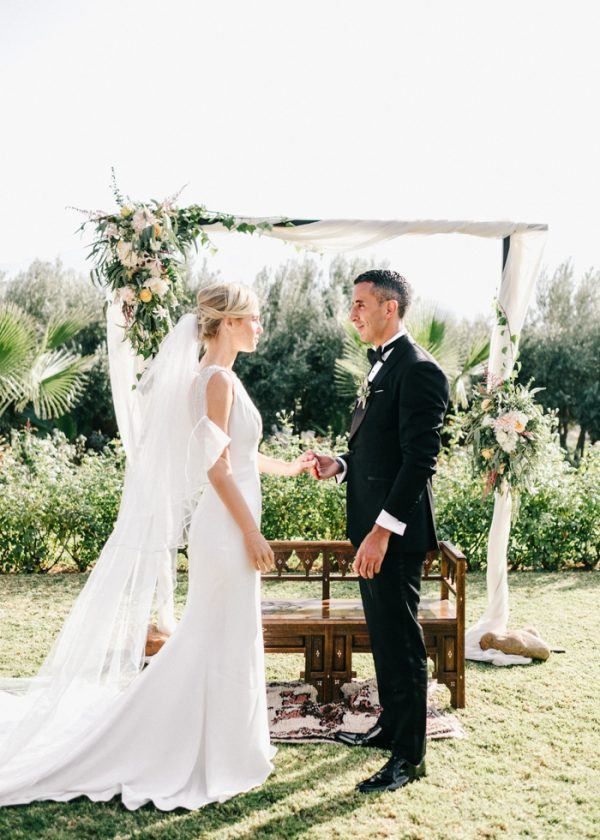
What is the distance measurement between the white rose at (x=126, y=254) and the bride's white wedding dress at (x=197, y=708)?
168 cm

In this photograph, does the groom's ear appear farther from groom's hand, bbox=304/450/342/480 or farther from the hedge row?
the hedge row

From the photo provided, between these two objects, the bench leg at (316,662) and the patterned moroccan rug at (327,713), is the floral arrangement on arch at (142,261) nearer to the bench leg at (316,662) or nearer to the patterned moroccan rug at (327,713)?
the bench leg at (316,662)

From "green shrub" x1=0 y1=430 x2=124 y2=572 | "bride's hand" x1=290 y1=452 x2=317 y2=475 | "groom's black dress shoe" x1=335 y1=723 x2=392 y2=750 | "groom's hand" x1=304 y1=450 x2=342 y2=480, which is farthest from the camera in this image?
"green shrub" x1=0 y1=430 x2=124 y2=572

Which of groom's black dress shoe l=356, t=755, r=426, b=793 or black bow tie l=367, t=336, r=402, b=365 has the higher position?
black bow tie l=367, t=336, r=402, b=365

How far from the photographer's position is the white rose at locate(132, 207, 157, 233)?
4852 mm

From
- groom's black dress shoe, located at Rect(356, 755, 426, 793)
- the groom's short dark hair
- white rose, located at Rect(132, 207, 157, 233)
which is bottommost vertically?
groom's black dress shoe, located at Rect(356, 755, 426, 793)

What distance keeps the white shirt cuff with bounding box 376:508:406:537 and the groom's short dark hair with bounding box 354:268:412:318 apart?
0.97 metres

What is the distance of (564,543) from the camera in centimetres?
852

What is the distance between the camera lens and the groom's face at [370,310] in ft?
12.0

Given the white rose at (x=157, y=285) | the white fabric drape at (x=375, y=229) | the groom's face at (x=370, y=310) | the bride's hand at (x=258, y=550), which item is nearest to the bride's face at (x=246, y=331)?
the groom's face at (x=370, y=310)

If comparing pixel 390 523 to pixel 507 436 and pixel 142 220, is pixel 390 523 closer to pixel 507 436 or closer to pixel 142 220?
pixel 507 436

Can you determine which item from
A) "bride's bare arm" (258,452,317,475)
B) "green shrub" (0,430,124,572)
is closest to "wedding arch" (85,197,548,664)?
"bride's bare arm" (258,452,317,475)

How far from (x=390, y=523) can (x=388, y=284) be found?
1.10 meters

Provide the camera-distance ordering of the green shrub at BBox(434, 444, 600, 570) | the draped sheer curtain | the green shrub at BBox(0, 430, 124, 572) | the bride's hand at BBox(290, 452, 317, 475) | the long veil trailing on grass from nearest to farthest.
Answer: the long veil trailing on grass, the bride's hand at BBox(290, 452, 317, 475), the draped sheer curtain, the green shrub at BBox(0, 430, 124, 572), the green shrub at BBox(434, 444, 600, 570)
